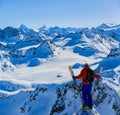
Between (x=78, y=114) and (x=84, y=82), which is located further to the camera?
(x=84, y=82)

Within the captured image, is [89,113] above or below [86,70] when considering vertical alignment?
below

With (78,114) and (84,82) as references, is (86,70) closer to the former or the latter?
(84,82)

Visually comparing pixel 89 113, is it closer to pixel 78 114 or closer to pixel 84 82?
pixel 78 114

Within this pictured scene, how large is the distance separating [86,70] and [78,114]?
249 cm

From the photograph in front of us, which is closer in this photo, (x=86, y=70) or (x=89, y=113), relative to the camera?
(x=89, y=113)

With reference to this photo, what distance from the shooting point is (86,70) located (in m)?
21.9

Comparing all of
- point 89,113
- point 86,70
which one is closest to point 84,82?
point 86,70

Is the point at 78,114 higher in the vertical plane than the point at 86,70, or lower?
lower

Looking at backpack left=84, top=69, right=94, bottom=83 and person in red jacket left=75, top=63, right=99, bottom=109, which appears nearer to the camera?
person in red jacket left=75, top=63, right=99, bottom=109

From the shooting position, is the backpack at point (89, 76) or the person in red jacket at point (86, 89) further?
the backpack at point (89, 76)

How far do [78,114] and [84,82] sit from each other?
2076 millimetres

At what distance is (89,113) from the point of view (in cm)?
2061

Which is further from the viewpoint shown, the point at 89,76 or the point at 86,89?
the point at 86,89

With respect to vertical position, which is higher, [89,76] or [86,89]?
[89,76]
